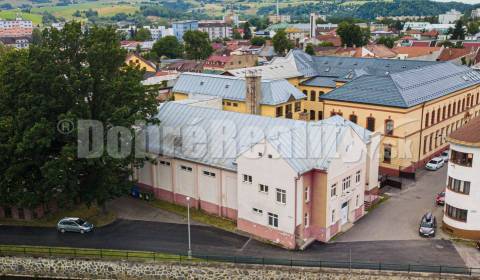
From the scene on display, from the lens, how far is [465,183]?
38.7m

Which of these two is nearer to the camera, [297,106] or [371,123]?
[371,123]

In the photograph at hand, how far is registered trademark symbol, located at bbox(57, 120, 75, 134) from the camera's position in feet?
128

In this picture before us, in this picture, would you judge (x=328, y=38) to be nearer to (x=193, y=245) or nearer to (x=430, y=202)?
(x=430, y=202)

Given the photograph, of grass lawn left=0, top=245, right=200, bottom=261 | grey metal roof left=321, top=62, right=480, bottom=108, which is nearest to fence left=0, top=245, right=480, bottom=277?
grass lawn left=0, top=245, right=200, bottom=261

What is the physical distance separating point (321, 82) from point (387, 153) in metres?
18.1

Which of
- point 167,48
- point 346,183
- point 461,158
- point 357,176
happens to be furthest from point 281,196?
point 167,48

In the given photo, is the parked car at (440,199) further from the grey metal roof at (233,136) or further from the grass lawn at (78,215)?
the grass lawn at (78,215)

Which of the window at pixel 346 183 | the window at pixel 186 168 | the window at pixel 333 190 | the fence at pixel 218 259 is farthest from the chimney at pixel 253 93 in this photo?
the fence at pixel 218 259

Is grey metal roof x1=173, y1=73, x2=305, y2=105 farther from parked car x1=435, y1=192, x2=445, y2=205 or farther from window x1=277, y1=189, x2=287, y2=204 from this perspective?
window x1=277, y1=189, x2=287, y2=204

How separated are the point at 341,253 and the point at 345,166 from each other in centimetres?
690

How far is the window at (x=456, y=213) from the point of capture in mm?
38969

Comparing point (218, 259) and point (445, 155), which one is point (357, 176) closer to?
point (218, 259)

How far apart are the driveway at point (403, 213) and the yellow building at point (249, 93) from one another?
16327mm

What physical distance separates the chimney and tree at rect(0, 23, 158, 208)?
17.9 meters
